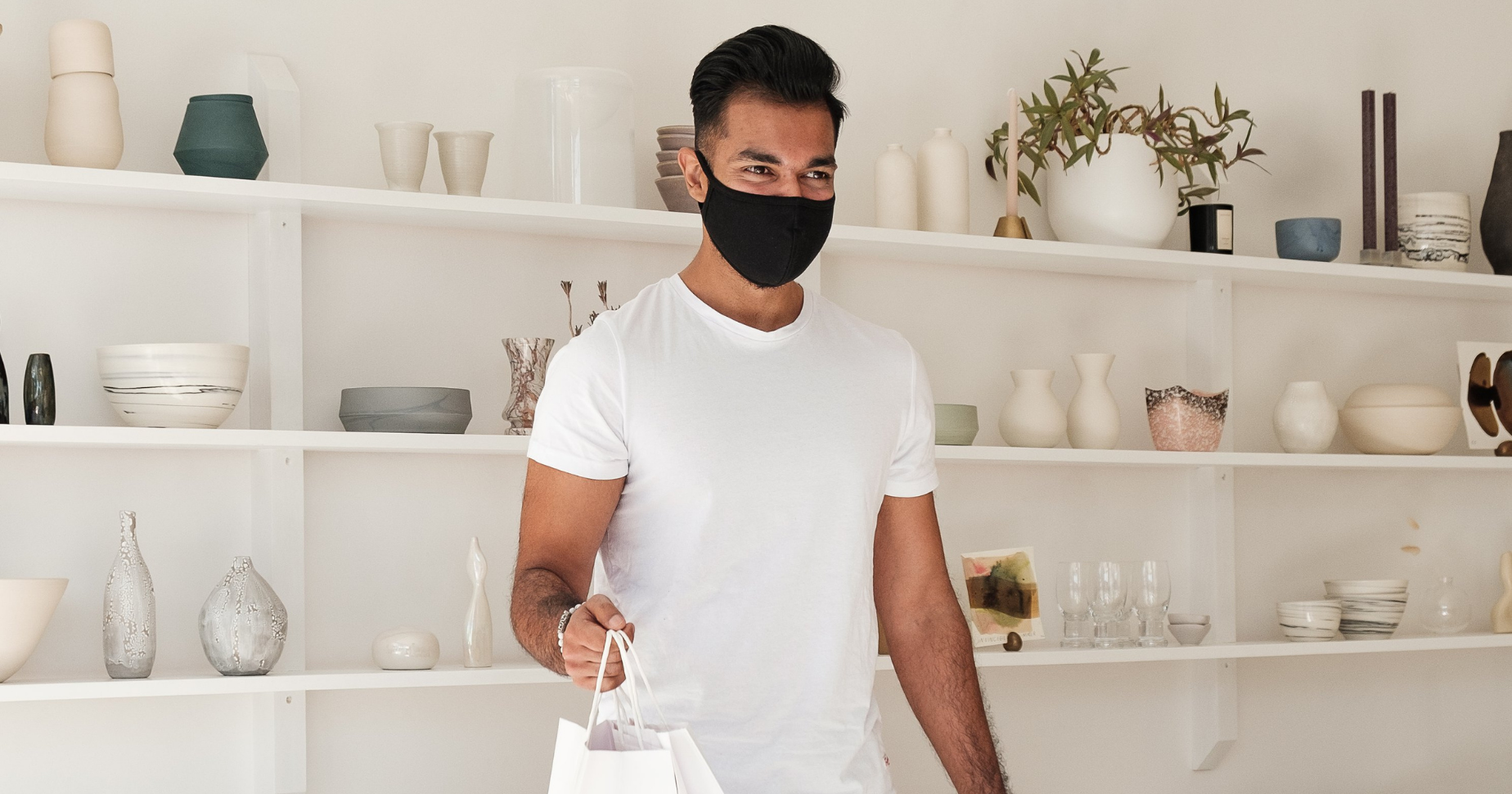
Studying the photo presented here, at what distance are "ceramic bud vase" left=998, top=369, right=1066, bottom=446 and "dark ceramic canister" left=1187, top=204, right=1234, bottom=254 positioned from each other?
0.41 meters

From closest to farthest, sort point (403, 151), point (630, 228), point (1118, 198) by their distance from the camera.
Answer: point (403, 151)
point (630, 228)
point (1118, 198)

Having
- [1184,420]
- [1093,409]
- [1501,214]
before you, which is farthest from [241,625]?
[1501,214]

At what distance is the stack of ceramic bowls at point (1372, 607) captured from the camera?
2.68 meters

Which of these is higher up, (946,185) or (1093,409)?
(946,185)

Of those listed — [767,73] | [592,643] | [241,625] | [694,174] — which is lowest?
[241,625]

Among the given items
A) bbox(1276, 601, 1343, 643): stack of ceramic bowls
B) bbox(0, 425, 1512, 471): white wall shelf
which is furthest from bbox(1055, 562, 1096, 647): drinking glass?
bbox(1276, 601, 1343, 643): stack of ceramic bowls

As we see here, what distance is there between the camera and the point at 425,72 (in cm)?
230

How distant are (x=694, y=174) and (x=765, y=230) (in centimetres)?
12

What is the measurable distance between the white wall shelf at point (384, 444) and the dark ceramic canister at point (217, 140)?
1.27 ft

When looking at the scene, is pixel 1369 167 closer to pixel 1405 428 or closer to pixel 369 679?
pixel 1405 428

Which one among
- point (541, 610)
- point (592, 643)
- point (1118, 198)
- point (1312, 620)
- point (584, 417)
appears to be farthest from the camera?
point (1312, 620)

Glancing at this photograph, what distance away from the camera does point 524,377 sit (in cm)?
212

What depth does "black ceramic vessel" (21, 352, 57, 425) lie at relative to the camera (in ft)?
6.22

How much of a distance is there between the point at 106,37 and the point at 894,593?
4.45 feet
